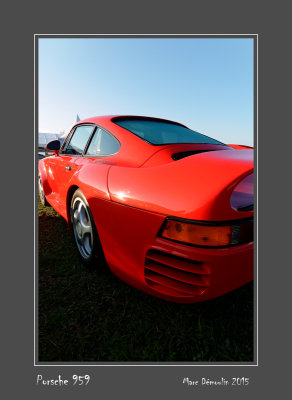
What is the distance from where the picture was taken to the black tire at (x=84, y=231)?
160cm

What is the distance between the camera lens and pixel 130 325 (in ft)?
4.05

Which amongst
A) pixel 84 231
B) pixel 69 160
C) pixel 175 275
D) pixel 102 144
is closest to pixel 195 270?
pixel 175 275

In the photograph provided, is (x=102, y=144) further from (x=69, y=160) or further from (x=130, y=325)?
(x=130, y=325)

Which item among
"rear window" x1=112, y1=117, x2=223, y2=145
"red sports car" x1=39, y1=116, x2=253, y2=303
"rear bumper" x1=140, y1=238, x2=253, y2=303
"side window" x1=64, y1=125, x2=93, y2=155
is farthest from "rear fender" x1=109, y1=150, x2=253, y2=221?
"side window" x1=64, y1=125, x2=93, y2=155

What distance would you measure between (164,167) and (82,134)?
1664mm

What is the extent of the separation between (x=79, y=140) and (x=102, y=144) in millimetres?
757

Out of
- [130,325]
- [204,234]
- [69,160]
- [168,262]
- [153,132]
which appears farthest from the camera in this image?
[69,160]

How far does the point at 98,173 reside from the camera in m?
1.51

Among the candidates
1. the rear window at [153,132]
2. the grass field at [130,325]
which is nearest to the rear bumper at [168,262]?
the grass field at [130,325]

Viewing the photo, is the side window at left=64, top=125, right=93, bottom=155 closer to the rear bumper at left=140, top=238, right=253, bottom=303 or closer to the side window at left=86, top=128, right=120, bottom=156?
the side window at left=86, top=128, right=120, bottom=156

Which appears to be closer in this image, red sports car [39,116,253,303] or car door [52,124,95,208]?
red sports car [39,116,253,303]

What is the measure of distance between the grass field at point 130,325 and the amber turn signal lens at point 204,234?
660 mm

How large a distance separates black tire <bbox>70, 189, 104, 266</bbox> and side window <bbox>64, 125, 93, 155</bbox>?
0.72m

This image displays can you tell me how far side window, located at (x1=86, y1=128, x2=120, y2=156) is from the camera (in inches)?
65.9
